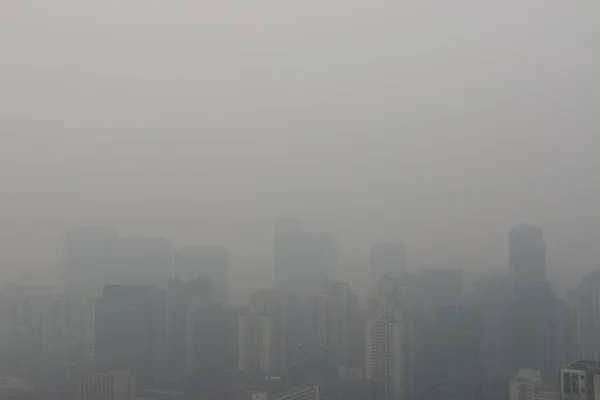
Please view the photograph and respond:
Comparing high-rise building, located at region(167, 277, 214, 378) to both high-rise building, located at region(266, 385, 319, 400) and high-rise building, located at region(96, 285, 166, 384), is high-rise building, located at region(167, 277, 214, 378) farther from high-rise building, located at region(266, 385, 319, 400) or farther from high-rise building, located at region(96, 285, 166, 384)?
high-rise building, located at region(266, 385, 319, 400)

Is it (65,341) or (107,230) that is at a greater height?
(107,230)

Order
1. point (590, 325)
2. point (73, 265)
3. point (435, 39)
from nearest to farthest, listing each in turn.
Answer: point (590, 325) → point (435, 39) → point (73, 265)

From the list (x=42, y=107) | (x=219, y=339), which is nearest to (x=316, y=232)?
(x=219, y=339)

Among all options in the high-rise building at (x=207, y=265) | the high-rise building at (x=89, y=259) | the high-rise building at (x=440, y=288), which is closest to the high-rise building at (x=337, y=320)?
the high-rise building at (x=440, y=288)

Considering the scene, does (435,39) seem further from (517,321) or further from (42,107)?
(42,107)

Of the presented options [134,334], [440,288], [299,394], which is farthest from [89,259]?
[440,288]

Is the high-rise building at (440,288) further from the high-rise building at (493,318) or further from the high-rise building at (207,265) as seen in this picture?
A: the high-rise building at (207,265)
